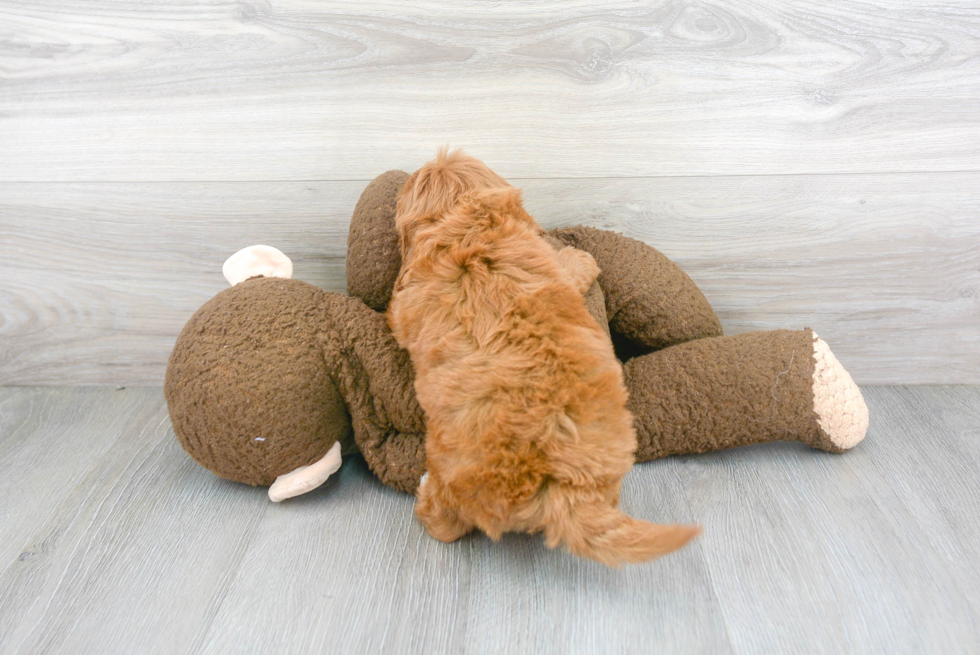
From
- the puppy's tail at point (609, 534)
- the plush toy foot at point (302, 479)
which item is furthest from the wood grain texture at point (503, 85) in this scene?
the puppy's tail at point (609, 534)

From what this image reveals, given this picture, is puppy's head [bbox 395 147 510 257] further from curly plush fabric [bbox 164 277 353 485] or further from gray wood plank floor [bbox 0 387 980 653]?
gray wood plank floor [bbox 0 387 980 653]

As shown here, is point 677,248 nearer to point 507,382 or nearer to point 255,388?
point 507,382

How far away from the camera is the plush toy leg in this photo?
0.90m

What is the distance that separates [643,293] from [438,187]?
35 cm

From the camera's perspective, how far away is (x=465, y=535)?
0.81 metres

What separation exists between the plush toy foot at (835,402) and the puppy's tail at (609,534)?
1.26ft

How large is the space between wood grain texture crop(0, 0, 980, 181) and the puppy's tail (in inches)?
22.2

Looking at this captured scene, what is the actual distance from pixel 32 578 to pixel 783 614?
878 millimetres

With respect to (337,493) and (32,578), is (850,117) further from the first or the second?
(32,578)

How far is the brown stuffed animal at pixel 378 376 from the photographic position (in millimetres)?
838

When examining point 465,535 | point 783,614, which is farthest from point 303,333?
point 783,614

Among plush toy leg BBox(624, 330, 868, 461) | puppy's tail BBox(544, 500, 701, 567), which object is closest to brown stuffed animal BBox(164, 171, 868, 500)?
plush toy leg BBox(624, 330, 868, 461)

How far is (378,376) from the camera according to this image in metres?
0.85

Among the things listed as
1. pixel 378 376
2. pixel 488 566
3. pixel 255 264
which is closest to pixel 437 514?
pixel 488 566
